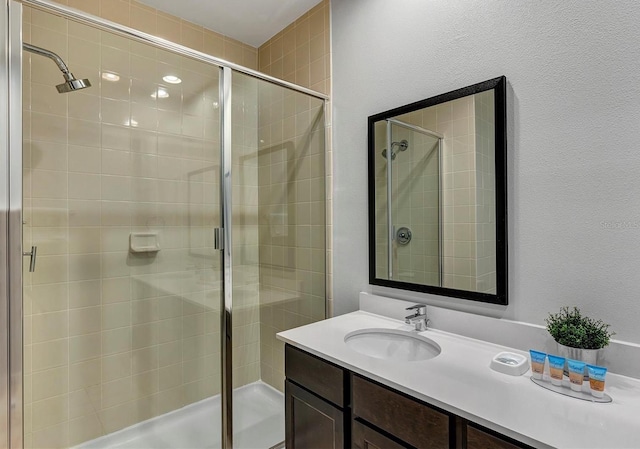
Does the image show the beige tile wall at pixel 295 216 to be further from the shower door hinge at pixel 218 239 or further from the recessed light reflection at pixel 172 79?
the recessed light reflection at pixel 172 79

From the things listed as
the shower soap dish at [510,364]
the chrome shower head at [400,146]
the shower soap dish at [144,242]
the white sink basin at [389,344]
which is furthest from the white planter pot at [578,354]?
the shower soap dish at [144,242]

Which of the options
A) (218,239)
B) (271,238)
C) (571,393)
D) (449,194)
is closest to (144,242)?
(218,239)

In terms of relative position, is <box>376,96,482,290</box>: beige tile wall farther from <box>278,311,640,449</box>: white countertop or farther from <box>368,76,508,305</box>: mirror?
<box>278,311,640,449</box>: white countertop

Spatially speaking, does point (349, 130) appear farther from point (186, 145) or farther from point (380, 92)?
point (186, 145)

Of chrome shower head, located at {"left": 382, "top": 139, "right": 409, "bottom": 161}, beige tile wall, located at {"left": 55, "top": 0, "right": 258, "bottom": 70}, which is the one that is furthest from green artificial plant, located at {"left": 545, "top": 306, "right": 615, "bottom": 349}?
beige tile wall, located at {"left": 55, "top": 0, "right": 258, "bottom": 70}

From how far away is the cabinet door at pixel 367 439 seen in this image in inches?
43.4

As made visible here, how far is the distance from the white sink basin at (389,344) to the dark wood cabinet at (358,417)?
0.24 m

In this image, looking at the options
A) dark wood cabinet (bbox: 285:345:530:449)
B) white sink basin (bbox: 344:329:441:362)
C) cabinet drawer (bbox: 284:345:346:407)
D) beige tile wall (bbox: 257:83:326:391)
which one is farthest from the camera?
beige tile wall (bbox: 257:83:326:391)

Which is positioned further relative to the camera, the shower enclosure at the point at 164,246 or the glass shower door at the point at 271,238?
the glass shower door at the point at 271,238

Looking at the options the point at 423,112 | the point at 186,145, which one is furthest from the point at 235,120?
the point at 423,112

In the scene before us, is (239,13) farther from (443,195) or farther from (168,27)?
(443,195)

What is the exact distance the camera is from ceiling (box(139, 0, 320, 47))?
2.10 m

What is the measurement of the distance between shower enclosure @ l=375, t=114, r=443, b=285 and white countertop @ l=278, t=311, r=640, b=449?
0.37m

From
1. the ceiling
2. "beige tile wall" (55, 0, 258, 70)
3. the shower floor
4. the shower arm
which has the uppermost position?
the ceiling
